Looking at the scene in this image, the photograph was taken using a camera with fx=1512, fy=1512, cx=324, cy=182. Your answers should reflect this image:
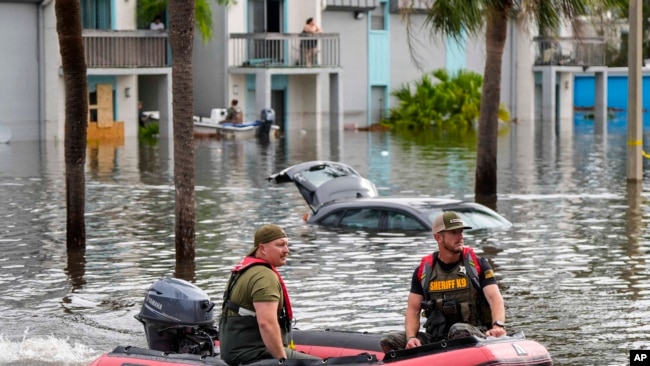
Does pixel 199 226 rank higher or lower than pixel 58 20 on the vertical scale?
lower

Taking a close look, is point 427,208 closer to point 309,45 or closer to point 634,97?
point 634,97

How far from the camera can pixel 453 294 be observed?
1153 centimetres

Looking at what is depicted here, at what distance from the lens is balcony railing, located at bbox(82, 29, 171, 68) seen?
48938 mm

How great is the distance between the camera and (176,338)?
12.8 metres

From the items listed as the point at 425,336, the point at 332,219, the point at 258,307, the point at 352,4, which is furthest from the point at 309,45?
the point at 258,307

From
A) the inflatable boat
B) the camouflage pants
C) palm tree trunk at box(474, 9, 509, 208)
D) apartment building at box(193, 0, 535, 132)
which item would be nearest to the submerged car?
palm tree trunk at box(474, 9, 509, 208)

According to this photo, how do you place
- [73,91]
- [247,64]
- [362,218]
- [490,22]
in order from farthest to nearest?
[247,64] → [490,22] → [362,218] → [73,91]

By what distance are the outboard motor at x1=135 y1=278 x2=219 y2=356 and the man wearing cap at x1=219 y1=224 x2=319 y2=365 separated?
56.9 inches

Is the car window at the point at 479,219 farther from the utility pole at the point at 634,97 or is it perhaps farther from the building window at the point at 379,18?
the building window at the point at 379,18

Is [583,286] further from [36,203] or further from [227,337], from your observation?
[36,203]

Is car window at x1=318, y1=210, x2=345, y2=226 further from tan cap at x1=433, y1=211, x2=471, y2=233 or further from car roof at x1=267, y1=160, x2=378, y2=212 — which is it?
tan cap at x1=433, y1=211, x2=471, y2=233

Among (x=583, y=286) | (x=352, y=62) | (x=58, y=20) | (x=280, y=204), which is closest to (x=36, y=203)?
(x=280, y=204)

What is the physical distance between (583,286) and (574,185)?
15.3 meters

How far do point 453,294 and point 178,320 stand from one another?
8.23 ft
